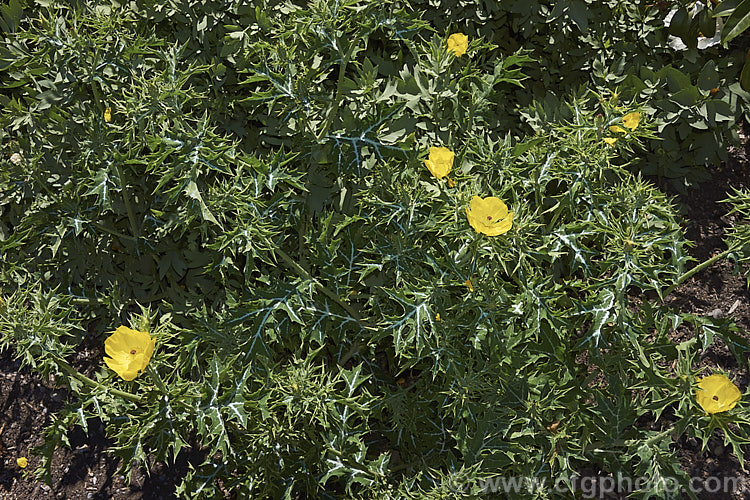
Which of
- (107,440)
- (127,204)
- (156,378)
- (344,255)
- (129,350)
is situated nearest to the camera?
(129,350)

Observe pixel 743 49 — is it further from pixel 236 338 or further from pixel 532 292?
pixel 236 338

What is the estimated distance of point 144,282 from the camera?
9.23 feet

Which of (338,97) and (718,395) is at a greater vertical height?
(338,97)

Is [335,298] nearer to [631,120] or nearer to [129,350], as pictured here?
[129,350]

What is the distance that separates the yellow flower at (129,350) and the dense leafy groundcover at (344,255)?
1 centimetres

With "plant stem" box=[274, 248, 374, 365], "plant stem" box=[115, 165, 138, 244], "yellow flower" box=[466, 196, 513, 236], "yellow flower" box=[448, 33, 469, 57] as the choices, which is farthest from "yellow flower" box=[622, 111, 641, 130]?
"plant stem" box=[115, 165, 138, 244]

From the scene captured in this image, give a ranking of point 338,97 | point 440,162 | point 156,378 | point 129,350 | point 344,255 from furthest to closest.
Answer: point 344,255 → point 338,97 → point 440,162 → point 156,378 → point 129,350

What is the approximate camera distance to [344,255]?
231cm

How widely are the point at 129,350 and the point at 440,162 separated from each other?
1.09m

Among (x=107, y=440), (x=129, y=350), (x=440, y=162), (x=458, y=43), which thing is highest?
(x=458, y=43)

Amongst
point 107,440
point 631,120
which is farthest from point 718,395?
point 107,440

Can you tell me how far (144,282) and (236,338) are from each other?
70cm

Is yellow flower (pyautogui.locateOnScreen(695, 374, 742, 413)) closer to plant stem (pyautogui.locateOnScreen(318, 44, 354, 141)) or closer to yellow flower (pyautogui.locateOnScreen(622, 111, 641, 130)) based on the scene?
yellow flower (pyautogui.locateOnScreen(622, 111, 641, 130))

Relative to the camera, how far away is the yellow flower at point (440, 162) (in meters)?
2.02
